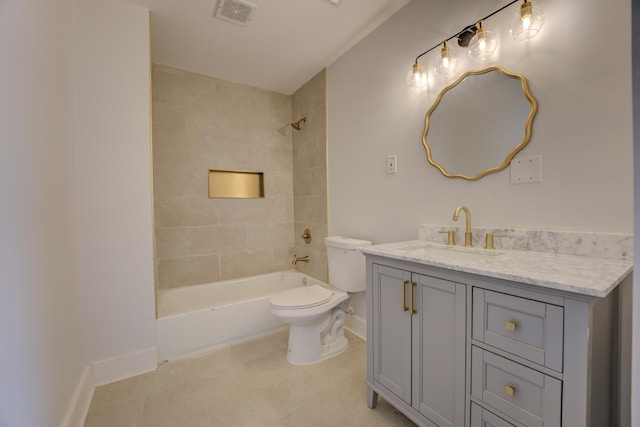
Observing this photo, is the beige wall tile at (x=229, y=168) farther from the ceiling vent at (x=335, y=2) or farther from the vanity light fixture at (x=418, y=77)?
the vanity light fixture at (x=418, y=77)

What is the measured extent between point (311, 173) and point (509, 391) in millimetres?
2346

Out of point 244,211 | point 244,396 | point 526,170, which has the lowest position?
point 244,396

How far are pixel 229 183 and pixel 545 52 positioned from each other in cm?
266

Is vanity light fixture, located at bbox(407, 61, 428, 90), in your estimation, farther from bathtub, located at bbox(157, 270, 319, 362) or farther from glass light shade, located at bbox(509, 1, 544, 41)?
bathtub, located at bbox(157, 270, 319, 362)

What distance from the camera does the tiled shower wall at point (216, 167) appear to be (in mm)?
2547

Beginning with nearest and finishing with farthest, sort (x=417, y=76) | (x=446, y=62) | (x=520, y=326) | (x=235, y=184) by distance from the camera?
(x=520, y=326) → (x=446, y=62) → (x=417, y=76) → (x=235, y=184)

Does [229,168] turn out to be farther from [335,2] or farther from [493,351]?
[493,351]

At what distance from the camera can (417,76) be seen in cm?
170

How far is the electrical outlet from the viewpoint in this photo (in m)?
1.93

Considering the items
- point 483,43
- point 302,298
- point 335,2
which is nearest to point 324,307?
point 302,298

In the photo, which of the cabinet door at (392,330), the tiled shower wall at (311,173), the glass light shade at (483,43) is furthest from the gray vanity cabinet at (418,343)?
the tiled shower wall at (311,173)

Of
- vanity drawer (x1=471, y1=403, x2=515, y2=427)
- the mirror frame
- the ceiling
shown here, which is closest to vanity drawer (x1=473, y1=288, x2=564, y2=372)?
vanity drawer (x1=471, y1=403, x2=515, y2=427)

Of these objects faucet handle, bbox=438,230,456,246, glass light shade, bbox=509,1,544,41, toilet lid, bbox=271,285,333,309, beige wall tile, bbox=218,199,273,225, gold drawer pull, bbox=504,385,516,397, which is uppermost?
glass light shade, bbox=509,1,544,41

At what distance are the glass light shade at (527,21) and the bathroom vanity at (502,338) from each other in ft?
3.27
